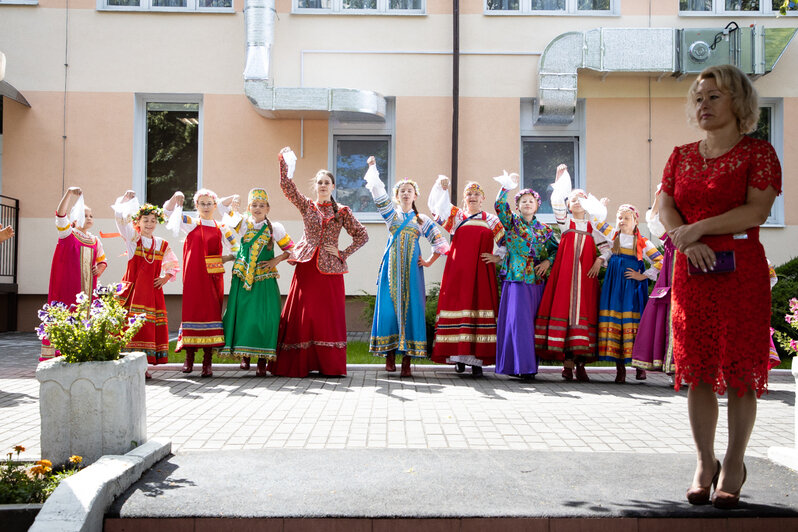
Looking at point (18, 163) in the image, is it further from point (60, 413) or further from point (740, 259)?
point (740, 259)

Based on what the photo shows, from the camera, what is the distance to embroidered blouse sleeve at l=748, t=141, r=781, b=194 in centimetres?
328

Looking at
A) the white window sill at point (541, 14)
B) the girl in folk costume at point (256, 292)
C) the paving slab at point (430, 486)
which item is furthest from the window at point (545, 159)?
the paving slab at point (430, 486)

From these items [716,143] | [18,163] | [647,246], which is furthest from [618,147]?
[18,163]

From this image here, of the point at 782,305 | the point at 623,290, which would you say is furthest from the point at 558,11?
the point at 623,290

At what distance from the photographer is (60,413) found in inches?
150

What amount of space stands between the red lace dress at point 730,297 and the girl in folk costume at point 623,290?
438 cm

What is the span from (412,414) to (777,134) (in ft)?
34.0

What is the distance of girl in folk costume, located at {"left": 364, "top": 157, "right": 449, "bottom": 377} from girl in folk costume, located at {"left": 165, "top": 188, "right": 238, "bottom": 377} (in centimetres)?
172

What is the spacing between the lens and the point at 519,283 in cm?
768

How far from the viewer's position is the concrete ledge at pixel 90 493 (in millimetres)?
2889

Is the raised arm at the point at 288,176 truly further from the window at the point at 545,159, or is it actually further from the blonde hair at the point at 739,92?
the window at the point at 545,159

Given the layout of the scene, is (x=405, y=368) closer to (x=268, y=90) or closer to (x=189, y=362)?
(x=189, y=362)

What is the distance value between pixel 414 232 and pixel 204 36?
6774mm

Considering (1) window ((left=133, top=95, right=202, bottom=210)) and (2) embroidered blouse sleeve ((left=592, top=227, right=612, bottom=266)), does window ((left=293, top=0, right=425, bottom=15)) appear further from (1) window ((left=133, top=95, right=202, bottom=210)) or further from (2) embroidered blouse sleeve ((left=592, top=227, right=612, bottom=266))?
(2) embroidered blouse sleeve ((left=592, top=227, right=612, bottom=266))
